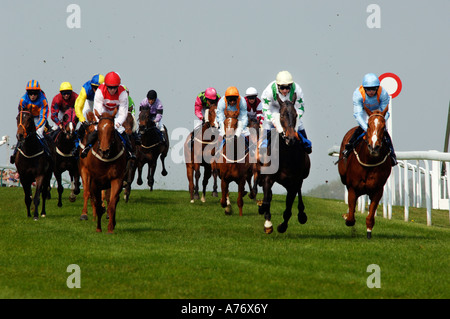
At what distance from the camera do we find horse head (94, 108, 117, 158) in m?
12.8

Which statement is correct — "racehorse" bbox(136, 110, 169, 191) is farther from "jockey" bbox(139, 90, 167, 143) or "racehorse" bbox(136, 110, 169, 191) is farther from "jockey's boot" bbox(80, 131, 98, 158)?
"jockey's boot" bbox(80, 131, 98, 158)

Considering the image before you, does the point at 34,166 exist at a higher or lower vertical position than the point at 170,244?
higher

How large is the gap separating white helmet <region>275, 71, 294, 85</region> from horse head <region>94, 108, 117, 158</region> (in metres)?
2.77

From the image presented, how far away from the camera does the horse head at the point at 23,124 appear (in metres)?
15.5

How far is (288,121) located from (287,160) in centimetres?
71

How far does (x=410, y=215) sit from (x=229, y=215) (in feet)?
17.1

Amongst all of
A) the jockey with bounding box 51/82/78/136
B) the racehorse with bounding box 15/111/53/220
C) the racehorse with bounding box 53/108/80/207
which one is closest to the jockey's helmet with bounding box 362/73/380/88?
the racehorse with bounding box 15/111/53/220

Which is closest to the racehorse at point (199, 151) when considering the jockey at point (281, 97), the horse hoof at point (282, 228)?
the jockey at point (281, 97)

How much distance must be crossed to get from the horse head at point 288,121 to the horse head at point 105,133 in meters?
2.73

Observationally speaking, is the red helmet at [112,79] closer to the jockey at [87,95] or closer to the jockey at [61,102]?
the jockey at [87,95]

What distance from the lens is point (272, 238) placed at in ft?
40.9
